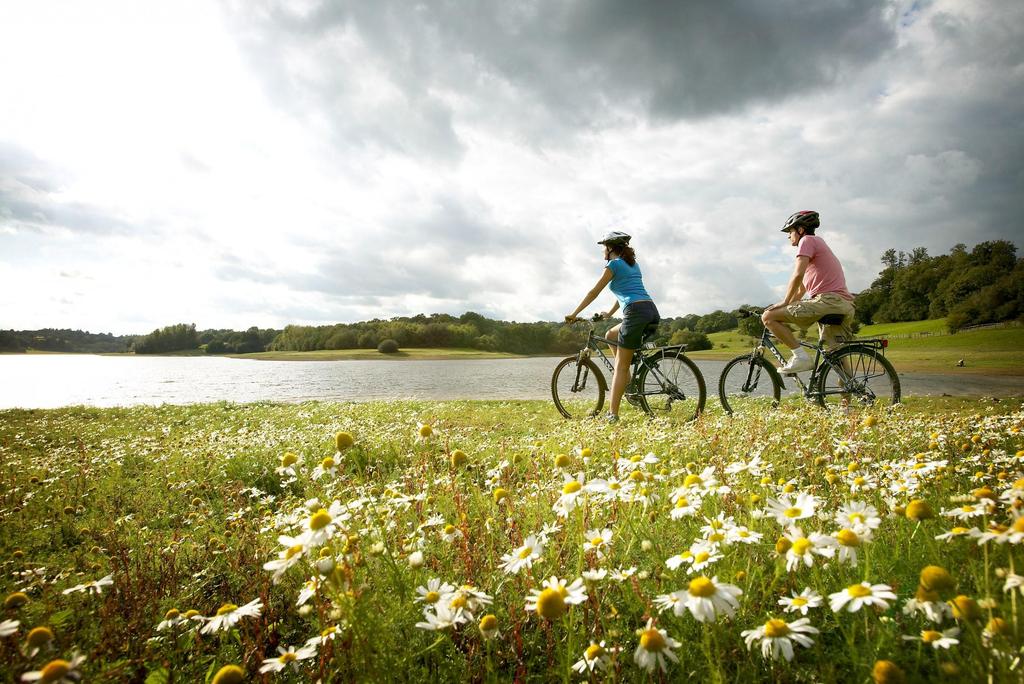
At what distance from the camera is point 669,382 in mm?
7383

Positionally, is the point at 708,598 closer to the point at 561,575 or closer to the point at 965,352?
the point at 561,575

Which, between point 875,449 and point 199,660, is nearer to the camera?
point 199,660

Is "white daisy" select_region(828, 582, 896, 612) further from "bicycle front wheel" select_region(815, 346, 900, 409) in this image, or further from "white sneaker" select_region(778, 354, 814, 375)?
"white sneaker" select_region(778, 354, 814, 375)

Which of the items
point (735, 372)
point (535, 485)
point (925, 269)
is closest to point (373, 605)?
point (535, 485)

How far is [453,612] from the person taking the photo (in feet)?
4.66

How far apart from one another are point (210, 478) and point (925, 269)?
68208mm

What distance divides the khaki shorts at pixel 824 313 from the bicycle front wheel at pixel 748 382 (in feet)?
3.31

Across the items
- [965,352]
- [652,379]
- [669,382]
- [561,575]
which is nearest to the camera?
[561,575]

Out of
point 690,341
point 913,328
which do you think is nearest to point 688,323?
point 913,328

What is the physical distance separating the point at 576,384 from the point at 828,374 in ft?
13.4

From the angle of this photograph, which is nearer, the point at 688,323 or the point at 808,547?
the point at 808,547

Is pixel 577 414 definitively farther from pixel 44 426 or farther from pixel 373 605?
pixel 44 426

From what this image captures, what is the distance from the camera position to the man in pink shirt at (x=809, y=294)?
20.9ft

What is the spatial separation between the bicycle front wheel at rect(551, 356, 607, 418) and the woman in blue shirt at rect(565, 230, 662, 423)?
1.09 meters
